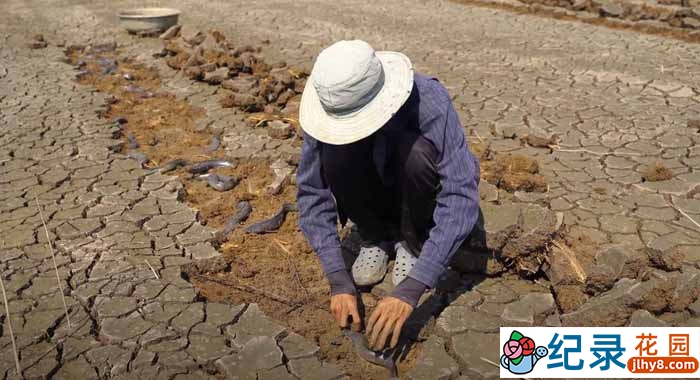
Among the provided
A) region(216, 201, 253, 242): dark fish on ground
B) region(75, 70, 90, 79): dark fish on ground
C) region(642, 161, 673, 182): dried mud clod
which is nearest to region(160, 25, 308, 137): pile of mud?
region(75, 70, 90, 79): dark fish on ground

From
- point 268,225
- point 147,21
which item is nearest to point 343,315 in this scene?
point 268,225

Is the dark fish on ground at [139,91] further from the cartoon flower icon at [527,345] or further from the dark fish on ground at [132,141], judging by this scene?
the cartoon flower icon at [527,345]

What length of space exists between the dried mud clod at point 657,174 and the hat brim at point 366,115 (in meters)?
2.31

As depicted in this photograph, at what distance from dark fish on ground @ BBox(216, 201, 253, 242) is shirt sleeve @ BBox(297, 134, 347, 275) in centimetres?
107

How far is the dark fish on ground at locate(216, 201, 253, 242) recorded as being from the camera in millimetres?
3721

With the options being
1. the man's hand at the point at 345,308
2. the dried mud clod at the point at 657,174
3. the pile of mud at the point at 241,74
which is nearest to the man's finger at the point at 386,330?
the man's hand at the point at 345,308

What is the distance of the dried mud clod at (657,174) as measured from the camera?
4.12 meters

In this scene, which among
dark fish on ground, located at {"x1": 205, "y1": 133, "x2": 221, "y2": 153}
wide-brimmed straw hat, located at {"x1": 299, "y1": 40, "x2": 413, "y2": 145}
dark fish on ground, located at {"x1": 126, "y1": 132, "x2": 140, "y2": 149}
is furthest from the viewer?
dark fish on ground, located at {"x1": 126, "y1": 132, "x2": 140, "y2": 149}

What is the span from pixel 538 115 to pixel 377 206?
9.30 feet

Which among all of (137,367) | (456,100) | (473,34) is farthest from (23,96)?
(473,34)

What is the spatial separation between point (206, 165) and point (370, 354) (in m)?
2.34

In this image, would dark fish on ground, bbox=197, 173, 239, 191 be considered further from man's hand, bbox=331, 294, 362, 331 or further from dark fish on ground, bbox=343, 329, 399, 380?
man's hand, bbox=331, 294, 362, 331

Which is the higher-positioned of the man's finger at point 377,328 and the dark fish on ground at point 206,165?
the man's finger at point 377,328

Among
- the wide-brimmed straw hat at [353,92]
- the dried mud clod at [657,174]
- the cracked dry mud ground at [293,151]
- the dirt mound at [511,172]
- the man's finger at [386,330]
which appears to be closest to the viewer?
the wide-brimmed straw hat at [353,92]
